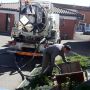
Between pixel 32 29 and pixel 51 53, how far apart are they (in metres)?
5.28

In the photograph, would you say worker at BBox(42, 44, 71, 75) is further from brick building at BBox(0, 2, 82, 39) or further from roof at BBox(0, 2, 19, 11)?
roof at BBox(0, 2, 19, 11)

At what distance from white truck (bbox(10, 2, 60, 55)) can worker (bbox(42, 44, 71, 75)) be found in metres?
4.41

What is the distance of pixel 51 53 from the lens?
11.8m

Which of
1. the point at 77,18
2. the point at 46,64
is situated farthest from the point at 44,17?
the point at 77,18

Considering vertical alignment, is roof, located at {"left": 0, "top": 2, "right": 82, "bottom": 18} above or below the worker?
above

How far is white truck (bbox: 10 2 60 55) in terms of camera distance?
16.6 m

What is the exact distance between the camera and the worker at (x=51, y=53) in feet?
38.1

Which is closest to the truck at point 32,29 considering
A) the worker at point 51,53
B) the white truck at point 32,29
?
the white truck at point 32,29

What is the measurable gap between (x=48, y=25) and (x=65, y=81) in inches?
276

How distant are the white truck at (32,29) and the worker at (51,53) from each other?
14.5 feet

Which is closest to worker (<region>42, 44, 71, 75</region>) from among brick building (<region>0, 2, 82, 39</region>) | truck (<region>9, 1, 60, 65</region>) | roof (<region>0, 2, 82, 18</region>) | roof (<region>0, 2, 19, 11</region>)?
truck (<region>9, 1, 60, 65</region>)

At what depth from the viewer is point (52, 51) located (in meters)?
11.7

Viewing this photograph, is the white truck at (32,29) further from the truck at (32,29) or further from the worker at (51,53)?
the worker at (51,53)

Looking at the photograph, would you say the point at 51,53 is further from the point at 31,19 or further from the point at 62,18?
the point at 62,18
